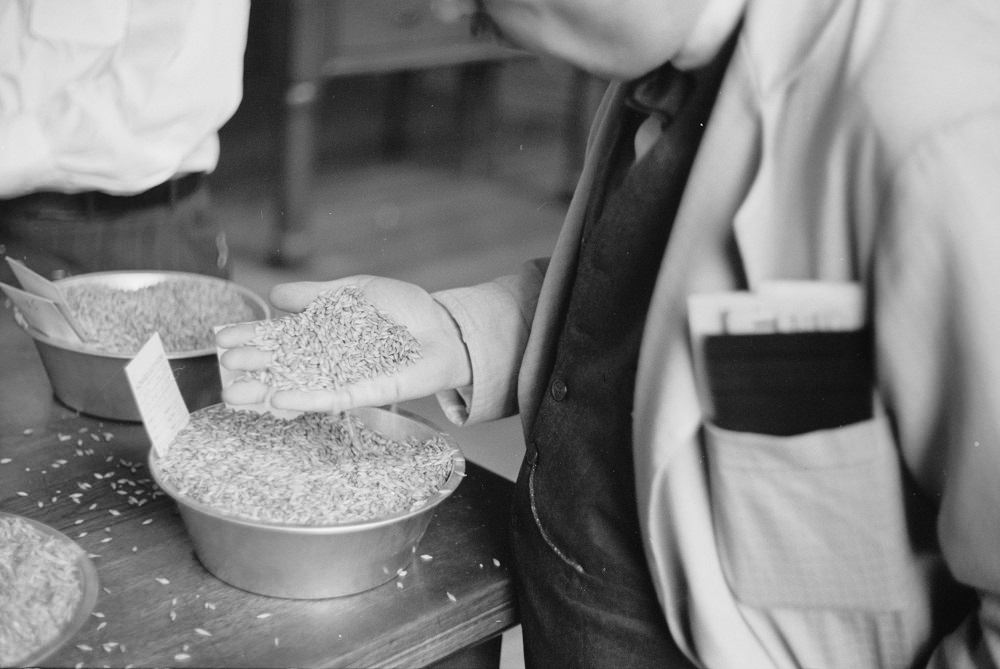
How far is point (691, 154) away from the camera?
0.91 m

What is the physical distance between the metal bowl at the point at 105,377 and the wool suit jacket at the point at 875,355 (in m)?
0.64

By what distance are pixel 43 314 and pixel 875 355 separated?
0.96 meters

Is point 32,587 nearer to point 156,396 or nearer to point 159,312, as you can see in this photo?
point 156,396

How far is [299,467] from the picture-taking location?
1042mm

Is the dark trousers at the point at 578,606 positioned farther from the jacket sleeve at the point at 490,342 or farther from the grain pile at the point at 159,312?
the grain pile at the point at 159,312

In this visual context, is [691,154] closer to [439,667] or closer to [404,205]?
[439,667]

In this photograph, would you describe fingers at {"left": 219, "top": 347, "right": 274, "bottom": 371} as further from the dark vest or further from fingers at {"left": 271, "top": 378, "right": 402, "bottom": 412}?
the dark vest

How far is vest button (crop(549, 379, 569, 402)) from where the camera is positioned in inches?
40.0

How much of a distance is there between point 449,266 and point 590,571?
2.94m

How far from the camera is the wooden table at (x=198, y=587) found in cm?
92

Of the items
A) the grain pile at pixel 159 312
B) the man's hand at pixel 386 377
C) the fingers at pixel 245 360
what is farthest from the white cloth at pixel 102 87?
the fingers at pixel 245 360

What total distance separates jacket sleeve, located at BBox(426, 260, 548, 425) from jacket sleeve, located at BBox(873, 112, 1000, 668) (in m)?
0.48

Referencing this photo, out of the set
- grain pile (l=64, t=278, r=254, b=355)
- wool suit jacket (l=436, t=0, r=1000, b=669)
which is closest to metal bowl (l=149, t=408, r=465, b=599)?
wool suit jacket (l=436, t=0, r=1000, b=669)

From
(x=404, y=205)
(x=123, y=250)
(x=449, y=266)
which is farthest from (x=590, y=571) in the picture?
(x=404, y=205)
